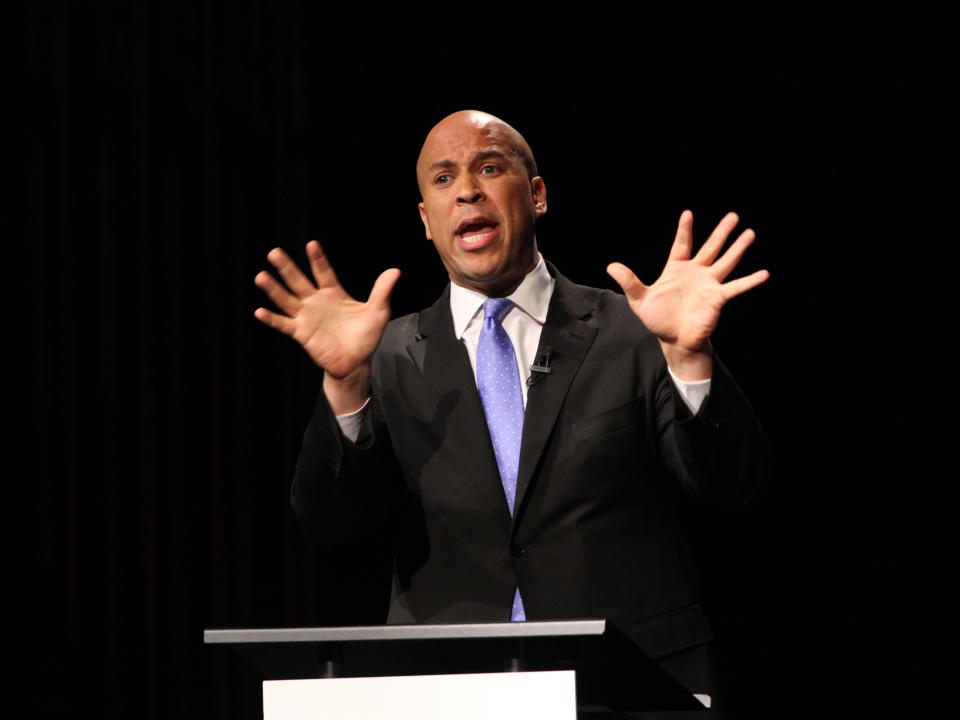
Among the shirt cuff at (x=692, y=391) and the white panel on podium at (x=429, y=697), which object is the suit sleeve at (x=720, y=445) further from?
the white panel on podium at (x=429, y=697)

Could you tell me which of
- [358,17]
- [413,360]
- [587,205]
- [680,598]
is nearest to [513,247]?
[413,360]

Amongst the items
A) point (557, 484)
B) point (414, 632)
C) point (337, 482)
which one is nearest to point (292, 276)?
point (337, 482)

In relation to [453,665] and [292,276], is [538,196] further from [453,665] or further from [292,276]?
[453,665]

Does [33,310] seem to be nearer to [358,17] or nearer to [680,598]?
[358,17]

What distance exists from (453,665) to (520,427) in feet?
2.23

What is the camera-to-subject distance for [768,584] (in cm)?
317

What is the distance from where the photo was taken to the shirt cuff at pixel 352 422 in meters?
1.97

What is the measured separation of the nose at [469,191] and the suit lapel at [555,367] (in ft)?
0.74

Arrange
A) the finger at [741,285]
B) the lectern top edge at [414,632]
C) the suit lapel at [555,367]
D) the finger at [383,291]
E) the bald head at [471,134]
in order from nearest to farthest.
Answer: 1. the lectern top edge at [414,632]
2. the finger at [741,285]
3. the finger at [383,291]
4. the suit lapel at [555,367]
5. the bald head at [471,134]

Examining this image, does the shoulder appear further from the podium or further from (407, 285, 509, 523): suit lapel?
the podium

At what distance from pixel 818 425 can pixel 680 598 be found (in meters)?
1.34

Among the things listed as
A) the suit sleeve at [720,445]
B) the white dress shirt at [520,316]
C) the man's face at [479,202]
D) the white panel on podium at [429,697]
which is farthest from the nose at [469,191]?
the white panel on podium at [429,697]

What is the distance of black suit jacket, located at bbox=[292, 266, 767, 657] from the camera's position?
1968mm

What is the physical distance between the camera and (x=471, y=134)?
2.33m
